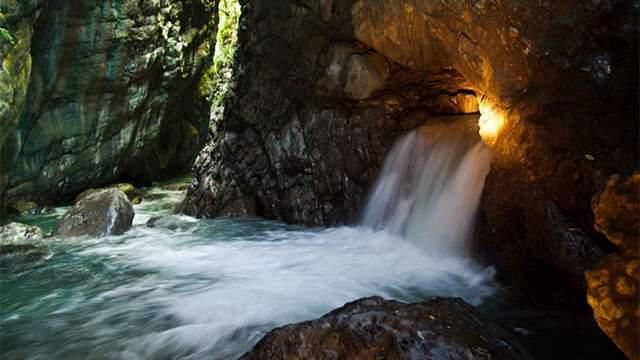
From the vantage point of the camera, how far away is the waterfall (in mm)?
7309

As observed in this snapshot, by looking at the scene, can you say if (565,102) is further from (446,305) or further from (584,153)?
(446,305)

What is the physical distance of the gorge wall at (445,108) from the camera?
504cm

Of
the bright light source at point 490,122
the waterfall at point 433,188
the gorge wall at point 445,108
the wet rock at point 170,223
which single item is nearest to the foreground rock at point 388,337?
the gorge wall at point 445,108

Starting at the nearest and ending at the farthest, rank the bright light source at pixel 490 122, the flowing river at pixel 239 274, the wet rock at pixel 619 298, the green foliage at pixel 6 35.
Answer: the wet rock at pixel 619 298
the flowing river at pixel 239 274
the bright light source at pixel 490 122
the green foliage at pixel 6 35

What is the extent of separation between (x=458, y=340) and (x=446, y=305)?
0.52 meters

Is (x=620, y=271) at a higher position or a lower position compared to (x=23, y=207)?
higher

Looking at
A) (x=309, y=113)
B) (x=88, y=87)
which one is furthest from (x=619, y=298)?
(x=88, y=87)

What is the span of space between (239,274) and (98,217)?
13.6 ft

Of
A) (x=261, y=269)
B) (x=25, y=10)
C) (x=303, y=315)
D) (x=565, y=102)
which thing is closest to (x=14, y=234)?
(x=25, y=10)

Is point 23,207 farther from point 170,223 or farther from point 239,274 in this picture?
point 239,274

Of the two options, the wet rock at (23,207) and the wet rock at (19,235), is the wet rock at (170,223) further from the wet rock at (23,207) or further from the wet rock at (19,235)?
the wet rock at (23,207)

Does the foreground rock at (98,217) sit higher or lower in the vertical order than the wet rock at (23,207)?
higher

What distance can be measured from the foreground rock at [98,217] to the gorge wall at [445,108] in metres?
1.70

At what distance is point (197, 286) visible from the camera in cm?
641
